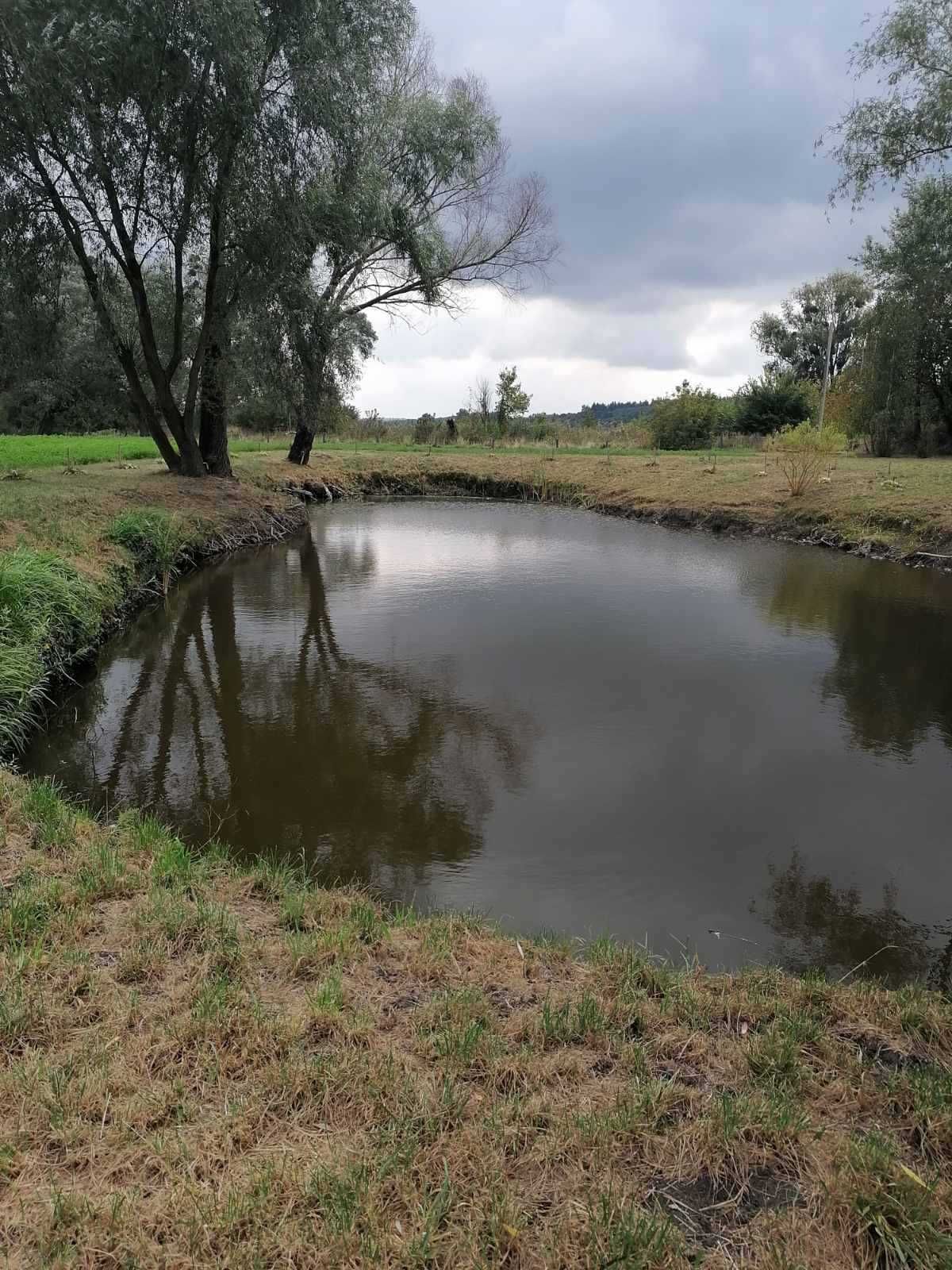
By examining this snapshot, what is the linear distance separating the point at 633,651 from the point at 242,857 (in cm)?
559

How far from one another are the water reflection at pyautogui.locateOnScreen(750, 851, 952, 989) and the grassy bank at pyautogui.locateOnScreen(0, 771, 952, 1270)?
489mm

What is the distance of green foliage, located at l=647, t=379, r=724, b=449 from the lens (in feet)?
111

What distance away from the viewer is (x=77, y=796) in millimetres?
5434

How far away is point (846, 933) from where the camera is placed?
4.20 m

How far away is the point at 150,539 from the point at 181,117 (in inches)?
291

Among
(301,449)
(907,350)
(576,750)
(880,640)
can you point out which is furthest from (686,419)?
(576,750)

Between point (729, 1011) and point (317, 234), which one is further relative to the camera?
point (317, 234)

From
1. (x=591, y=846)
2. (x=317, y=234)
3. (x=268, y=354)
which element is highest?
(x=317, y=234)

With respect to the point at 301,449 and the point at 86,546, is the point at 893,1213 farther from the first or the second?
the point at 301,449

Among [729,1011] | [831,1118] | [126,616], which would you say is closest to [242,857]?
[729,1011]

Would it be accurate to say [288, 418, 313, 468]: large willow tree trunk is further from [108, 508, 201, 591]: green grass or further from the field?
the field

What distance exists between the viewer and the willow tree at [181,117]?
11.9m

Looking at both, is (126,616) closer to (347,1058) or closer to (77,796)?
(77,796)

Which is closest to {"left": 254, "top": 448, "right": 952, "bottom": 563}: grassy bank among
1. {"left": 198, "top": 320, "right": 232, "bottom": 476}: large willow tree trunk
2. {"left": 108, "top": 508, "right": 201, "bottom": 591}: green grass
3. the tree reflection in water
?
{"left": 198, "top": 320, "right": 232, "bottom": 476}: large willow tree trunk
